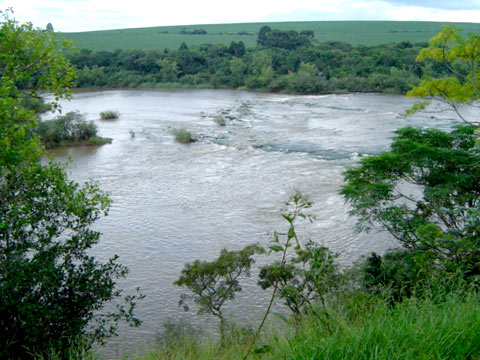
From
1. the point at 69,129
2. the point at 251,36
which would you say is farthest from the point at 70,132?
the point at 251,36

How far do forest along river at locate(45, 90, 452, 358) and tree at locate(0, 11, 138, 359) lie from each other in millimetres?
2221

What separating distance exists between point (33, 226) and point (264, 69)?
47.0 meters

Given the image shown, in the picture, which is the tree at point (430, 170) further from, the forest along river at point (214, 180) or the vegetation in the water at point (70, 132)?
the vegetation in the water at point (70, 132)

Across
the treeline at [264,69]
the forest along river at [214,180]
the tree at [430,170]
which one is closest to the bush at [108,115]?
the forest along river at [214,180]

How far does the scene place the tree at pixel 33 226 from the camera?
6305mm

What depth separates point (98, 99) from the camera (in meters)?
45.1

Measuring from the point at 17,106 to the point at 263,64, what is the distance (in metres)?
49.4

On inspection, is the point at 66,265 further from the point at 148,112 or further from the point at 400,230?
the point at 148,112

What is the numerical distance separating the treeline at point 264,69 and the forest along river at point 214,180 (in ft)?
25.8

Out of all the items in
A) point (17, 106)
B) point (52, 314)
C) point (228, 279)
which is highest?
point (17, 106)

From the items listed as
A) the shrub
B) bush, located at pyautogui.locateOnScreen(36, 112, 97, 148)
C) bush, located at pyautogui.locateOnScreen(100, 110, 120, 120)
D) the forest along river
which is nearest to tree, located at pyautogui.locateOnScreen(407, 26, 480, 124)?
the forest along river

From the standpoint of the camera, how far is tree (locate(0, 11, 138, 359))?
6.30 m

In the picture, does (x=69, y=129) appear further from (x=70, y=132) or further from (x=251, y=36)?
(x=251, y=36)

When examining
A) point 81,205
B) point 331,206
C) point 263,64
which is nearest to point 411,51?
point 263,64
